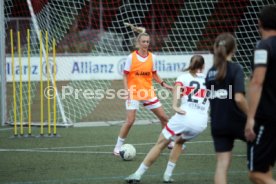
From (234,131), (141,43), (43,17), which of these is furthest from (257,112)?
(43,17)

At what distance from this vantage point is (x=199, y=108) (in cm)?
745

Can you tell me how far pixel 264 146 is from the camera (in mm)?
5312

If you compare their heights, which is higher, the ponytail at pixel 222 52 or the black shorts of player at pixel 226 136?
the ponytail at pixel 222 52

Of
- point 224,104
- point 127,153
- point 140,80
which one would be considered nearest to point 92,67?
point 140,80

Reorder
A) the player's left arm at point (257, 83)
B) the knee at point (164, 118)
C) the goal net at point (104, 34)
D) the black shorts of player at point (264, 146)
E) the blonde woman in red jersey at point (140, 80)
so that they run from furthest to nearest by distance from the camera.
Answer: the goal net at point (104, 34)
the knee at point (164, 118)
the blonde woman in red jersey at point (140, 80)
the black shorts of player at point (264, 146)
the player's left arm at point (257, 83)

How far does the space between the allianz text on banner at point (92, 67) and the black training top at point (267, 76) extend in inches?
372

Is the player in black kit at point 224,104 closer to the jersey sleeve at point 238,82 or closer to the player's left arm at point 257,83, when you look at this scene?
the jersey sleeve at point 238,82

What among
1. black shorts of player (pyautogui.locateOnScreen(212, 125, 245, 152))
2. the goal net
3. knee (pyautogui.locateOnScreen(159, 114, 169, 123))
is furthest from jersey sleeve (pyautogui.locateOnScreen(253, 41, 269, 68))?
the goal net

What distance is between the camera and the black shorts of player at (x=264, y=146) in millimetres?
5309

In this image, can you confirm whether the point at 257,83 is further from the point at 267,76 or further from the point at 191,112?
the point at 191,112

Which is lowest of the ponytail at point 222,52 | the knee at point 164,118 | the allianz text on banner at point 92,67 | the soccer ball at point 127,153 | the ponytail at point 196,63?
the soccer ball at point 127,153

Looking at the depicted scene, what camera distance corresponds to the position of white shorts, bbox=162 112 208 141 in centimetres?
734

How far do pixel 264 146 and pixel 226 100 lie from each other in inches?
28.6

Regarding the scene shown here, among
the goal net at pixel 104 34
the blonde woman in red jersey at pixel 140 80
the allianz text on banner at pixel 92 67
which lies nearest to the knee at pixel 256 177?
the blonde woman in red jersey at pixel 140 80
